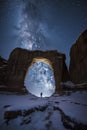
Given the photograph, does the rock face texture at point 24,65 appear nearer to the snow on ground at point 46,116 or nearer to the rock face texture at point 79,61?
the rock face texture at point 79,61

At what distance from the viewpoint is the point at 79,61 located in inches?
1195

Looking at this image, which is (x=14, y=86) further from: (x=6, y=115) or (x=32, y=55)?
(x=6, y=115)

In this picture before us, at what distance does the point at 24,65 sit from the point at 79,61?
35.4 feet

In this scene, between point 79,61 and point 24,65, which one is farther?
point 24,65

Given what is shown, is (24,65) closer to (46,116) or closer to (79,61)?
(79,61)

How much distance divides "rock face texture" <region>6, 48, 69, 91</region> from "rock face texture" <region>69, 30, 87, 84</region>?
197 cm

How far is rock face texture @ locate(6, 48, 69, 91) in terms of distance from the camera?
1158 inches

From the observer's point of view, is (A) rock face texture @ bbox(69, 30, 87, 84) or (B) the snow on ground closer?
(B) the snow on ground

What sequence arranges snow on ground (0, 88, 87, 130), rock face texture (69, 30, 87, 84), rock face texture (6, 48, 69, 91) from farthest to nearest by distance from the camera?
rock face texture (6, 48, 69, 91) → rock face texture (69, 30, 87, 84) → snow on ground (0, 88, 87, 130)

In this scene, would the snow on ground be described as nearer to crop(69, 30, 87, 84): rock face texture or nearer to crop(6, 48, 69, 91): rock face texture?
crop(69, 30, 87, 84): rock face texture

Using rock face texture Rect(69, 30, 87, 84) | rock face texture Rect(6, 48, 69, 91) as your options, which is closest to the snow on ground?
rock face texture Rect(69, 30, 87, 84)

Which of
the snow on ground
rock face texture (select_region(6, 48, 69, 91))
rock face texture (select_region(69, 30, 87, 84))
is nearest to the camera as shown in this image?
the snow on ground

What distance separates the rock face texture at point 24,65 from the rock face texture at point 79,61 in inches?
77.7

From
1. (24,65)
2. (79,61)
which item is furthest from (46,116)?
(79,61)
